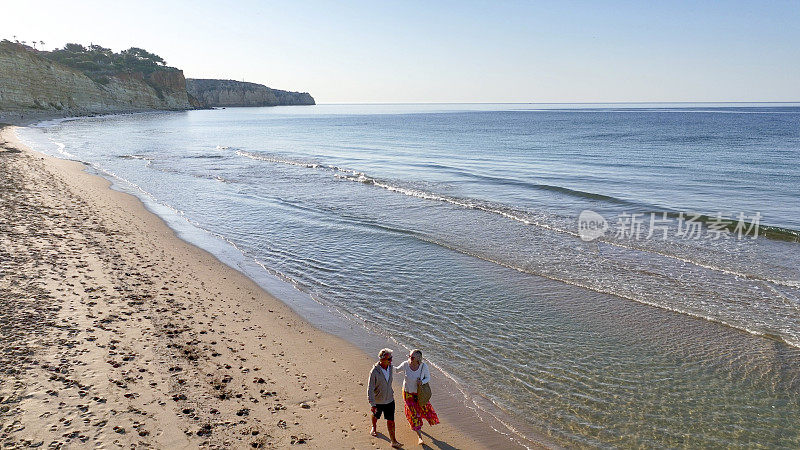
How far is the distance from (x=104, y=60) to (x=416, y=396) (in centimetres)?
15577

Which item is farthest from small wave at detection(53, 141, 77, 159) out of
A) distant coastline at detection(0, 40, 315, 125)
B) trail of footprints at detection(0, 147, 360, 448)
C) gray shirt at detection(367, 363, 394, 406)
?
gray shirt at detection(367, 363, 394, 406)

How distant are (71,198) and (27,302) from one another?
12940 millimetres

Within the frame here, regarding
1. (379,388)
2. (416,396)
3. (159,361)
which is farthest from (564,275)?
(159,361)

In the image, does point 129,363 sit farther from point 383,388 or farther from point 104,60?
point 104,60

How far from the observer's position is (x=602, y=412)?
24.9 feet

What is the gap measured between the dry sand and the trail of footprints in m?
0.02

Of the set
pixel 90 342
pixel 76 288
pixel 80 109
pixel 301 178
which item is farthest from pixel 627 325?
pixel 80 109

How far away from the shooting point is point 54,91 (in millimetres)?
87000

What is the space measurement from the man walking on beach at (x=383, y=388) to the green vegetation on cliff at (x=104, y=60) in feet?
419

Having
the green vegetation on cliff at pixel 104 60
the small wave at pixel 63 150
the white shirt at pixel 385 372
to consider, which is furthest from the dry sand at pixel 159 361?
the green vegetation on cliff at pixel 104 60

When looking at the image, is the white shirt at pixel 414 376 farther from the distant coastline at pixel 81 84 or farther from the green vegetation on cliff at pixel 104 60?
the green vegetation on cliff at pixel 104 60

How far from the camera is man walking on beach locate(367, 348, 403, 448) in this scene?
6.42 meters

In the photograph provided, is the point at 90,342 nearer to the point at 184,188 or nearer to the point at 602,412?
the point at 602,412

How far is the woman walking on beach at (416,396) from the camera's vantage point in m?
6.50
